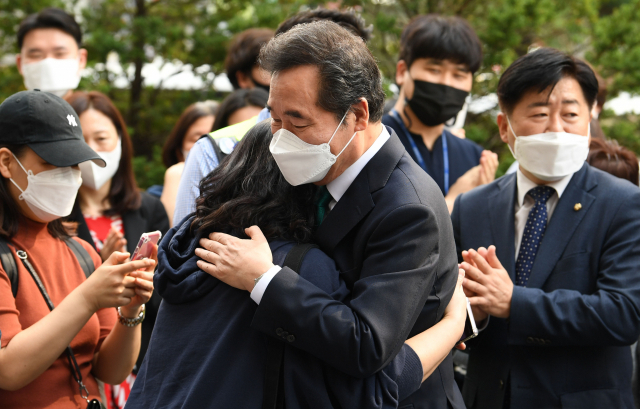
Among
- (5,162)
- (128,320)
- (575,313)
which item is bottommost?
(128,320)

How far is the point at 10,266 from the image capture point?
2469mm

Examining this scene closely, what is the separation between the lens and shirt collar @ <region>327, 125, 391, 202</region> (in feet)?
7.16

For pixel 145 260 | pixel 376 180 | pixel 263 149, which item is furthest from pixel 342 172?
pixel 145 260

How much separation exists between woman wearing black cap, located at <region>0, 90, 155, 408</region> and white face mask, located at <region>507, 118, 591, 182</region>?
187 cm

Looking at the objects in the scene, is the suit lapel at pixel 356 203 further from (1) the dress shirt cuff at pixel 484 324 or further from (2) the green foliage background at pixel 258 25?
(2) the green foliage background at pixel 258 25

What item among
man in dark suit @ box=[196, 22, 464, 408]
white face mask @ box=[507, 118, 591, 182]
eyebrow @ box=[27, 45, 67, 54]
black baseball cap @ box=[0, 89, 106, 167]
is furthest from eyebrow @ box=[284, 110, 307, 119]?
eyebrow @ box=[27, 45, 67, 54]

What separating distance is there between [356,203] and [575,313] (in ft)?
4.17

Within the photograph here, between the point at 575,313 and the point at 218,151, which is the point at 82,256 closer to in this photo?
the point at 218,151

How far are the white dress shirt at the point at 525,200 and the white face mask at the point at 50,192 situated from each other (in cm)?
212

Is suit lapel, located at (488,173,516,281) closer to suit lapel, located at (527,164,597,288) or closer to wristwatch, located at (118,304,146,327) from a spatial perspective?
suit lapel, located at (527,164,597,288)

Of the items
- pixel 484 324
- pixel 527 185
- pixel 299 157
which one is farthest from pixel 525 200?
pixel 299 157

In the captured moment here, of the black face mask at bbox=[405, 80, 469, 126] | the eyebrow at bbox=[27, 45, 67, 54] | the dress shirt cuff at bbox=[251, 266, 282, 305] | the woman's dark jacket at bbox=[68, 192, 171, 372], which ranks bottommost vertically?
the woman's dark jacket at bbox=[68, 192, 171, 372]

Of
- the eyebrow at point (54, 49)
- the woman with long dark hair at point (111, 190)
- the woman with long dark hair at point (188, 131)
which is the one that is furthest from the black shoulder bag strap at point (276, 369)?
the eyebrow at point (54, 49)

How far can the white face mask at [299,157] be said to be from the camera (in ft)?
6.88
